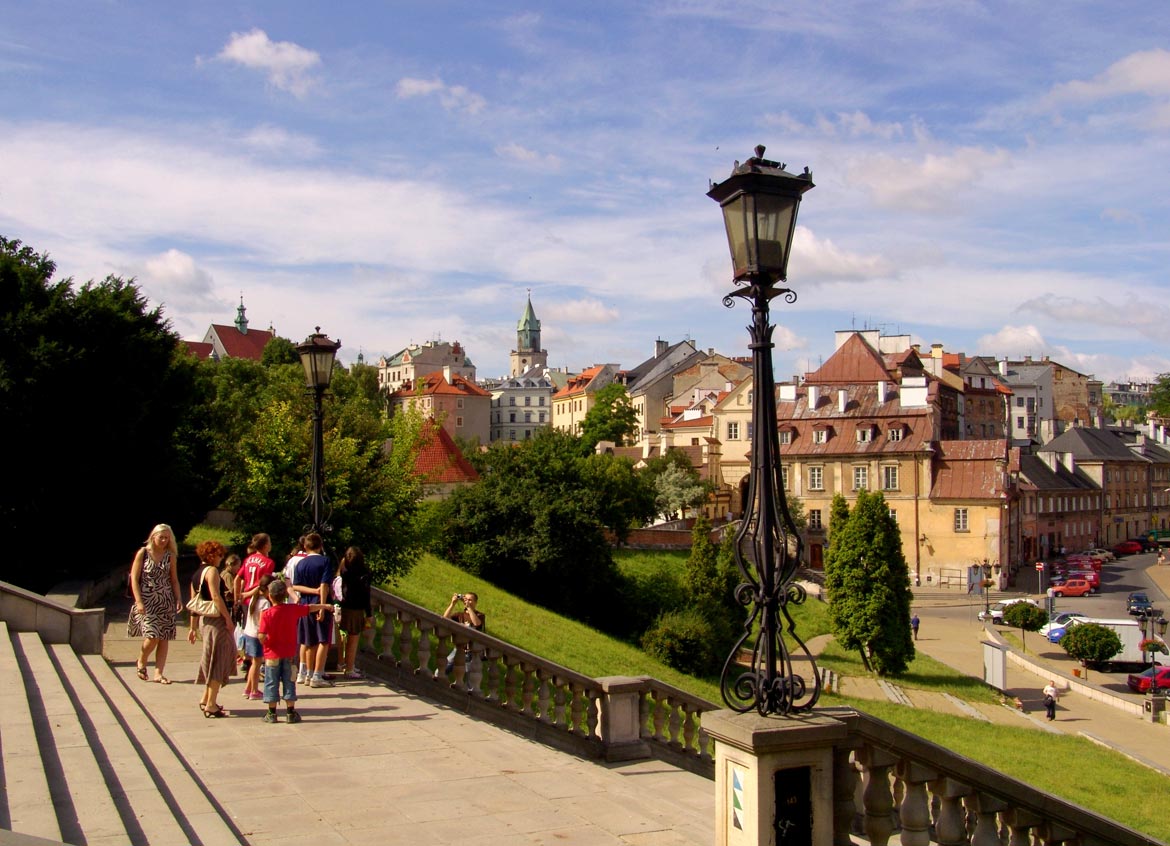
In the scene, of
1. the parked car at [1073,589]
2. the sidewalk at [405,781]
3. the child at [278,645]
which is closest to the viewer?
the sidewalk at [405,781]

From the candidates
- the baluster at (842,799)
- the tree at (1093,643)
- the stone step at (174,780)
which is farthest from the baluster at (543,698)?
the tree at (1093,643)

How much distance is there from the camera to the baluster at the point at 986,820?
7246 millimetres

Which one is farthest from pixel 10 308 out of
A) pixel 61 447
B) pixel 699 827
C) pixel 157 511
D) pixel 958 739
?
pixel 958 739

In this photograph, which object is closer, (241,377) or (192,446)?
(192,446)

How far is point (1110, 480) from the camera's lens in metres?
86.3

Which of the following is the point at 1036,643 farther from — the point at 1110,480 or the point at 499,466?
the point at 1110,480

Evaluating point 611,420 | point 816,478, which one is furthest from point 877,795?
point 611,420

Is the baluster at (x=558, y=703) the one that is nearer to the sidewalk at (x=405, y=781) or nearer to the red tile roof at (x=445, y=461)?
the sidewalk at (x=405, y=781)

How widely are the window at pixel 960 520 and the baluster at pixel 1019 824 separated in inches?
2315

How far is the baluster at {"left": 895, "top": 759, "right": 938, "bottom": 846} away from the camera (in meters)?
7.10

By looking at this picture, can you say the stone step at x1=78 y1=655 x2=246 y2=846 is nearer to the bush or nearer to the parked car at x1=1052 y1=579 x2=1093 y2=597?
the bush

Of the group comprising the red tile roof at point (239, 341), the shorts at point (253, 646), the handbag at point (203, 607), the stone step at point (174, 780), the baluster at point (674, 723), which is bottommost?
the baluster at point (674, 723)

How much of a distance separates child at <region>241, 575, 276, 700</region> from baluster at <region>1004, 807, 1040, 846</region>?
7044mm

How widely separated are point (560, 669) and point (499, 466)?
26181mm
